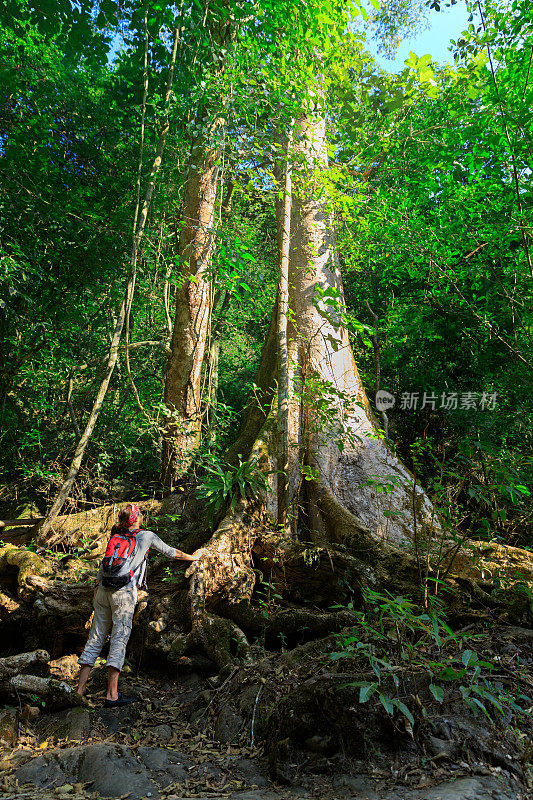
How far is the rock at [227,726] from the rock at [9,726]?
1.56m

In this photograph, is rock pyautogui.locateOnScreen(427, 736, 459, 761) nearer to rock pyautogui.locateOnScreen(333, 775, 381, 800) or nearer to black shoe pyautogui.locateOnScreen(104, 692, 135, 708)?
rock pyautogui.locateOnScreen(333, 775, 381, 800)

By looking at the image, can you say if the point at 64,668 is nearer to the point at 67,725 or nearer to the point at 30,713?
the point at 30,713

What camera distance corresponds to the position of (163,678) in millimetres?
4277

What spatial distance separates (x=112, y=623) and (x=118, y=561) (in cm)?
63

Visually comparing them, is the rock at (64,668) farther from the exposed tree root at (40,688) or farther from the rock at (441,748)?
the rock at (441,748)

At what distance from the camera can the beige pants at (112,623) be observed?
3.98 meters

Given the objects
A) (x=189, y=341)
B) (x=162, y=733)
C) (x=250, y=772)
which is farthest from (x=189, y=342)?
(x=250, y=772)

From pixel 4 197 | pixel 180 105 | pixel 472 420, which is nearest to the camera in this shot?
pixel 180 105

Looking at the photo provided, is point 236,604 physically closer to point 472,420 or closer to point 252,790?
point 252,790

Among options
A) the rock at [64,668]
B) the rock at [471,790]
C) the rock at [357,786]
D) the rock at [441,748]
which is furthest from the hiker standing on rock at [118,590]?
the rock at [471,790]

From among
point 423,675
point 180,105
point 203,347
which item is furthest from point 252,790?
point 180,105

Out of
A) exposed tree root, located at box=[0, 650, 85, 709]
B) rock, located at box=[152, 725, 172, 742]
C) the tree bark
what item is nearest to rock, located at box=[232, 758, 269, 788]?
rock, located at box=[152, 725, 172, 742]

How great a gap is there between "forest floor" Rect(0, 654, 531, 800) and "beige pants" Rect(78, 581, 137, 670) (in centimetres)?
37

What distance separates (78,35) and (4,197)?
2325 mm
